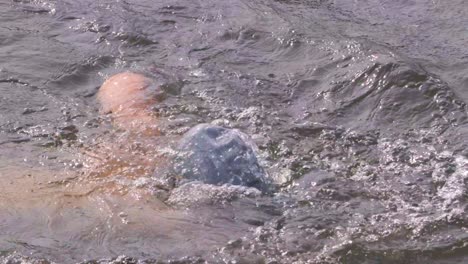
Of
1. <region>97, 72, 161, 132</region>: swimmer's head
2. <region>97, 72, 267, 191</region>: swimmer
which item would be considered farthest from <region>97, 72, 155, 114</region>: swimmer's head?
<region>97, 72, 267, 191</region>: swimmer

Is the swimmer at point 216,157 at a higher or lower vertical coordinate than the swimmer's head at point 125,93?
higher

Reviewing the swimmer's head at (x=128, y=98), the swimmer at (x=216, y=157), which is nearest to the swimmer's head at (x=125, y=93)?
the swimmer's head at (x=128, y=98)

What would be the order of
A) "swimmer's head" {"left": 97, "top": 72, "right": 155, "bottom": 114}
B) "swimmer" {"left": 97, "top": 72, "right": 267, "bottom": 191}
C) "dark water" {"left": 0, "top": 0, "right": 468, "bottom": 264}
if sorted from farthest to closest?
"swimmer's head" {"left": 97, "top": 72, "right": 155, "bottom": 114}
"swimmer" {"left": 97, "top": 72, "right": 267, "bottom": 191}
"dark water" {"left": 0, "top": 0, "right": 468, "bottom": 264}

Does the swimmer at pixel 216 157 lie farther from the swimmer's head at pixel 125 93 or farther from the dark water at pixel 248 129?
the swimmer's head at pixel 125 93

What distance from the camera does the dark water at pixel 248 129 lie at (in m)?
4.11

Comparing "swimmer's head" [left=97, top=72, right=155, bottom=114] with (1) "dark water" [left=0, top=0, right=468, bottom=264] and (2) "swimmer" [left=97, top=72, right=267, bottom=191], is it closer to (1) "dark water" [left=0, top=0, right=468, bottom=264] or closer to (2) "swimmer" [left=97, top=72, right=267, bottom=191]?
(1) "dark water" [left=0, top=0, right=468, bottom=264]

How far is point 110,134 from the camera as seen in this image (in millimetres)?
5176

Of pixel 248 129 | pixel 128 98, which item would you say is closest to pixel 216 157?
pixel 248 129

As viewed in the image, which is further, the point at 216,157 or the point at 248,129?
the point at 248,129

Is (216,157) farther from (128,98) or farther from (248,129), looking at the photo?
(128,98)

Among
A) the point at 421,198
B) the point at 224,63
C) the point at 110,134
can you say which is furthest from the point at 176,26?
the point at 421,198

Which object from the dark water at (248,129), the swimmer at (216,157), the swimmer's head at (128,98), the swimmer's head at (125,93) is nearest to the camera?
the dark water at (248,129)

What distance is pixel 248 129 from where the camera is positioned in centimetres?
524

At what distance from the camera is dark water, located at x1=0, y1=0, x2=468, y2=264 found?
4109 mm
